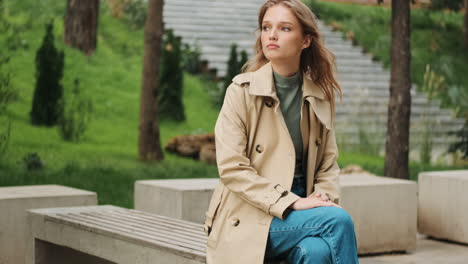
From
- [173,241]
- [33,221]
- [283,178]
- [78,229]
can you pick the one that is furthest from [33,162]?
[283,178]

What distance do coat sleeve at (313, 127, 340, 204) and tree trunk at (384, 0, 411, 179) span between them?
5.47m

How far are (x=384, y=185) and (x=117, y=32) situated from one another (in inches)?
412

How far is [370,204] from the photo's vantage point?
6.58 metres

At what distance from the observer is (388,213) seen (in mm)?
6680

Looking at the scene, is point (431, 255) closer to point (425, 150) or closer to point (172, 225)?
point (172, 225)

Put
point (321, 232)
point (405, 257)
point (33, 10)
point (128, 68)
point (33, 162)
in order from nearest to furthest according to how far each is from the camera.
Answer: point (321, 232) → point (405, 257) → point (33, 162) → point (128, 68) → point (33, 10)

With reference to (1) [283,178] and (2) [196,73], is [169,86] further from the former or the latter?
(1) [283,178]

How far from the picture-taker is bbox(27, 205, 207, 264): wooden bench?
13.4 feet

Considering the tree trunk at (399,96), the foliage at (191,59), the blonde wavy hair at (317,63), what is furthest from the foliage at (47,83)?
the blonde wavy hair at (317,63)

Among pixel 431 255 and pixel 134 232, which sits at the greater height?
pixel 134 232

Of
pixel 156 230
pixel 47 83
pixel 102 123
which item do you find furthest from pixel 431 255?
pixel 102 123

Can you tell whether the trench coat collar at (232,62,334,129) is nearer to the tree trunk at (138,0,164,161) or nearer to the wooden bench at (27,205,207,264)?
the wooden bench at (27,205,207,264)

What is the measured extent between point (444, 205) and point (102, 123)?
20.7ft

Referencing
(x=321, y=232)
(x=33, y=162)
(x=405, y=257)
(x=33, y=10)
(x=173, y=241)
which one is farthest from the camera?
(x=33, y=10)
